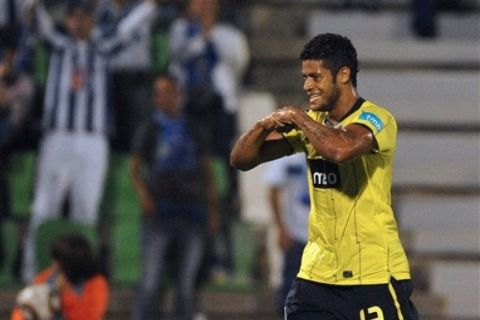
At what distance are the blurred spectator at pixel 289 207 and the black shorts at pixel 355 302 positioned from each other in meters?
4.15

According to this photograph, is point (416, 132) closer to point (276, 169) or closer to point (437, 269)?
point (437, 269)

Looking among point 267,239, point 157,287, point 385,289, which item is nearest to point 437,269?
point 267,239

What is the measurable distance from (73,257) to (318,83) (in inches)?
121

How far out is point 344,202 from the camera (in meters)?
6.57

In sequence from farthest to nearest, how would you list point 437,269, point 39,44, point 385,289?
point 39,44, point 437,269, point 385,289

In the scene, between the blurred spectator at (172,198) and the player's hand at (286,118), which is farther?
the blurred spectator at (172,198)

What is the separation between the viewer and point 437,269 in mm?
12070

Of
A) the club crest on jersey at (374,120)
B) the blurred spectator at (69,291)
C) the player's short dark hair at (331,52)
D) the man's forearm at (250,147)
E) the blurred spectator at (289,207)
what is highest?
the player's short dark hair at (331,52)

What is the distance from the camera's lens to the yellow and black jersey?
6.57 metres

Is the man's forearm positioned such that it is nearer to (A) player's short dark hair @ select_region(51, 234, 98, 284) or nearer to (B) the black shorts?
(B) the black shorts

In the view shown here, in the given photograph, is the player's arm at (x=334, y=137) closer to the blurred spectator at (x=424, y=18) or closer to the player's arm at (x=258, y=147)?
the player's arm at (x=258, y=147)

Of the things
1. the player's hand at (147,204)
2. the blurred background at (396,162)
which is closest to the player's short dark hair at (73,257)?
the player's hand at (147,204)

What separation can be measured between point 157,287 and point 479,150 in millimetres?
3471

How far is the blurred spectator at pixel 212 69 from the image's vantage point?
40.7ft
